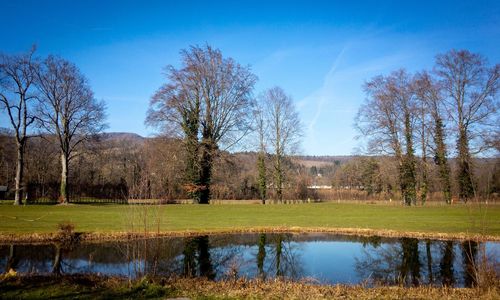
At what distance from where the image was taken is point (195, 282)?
875 cm

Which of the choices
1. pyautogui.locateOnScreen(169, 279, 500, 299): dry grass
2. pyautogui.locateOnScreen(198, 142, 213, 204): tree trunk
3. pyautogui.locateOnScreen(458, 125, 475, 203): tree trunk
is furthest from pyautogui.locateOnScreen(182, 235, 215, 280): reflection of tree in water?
pyautogui.locateOnScreen(458, 125, 475, 203): tree trunk

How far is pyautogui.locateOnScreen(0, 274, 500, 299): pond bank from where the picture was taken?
739 centimetres

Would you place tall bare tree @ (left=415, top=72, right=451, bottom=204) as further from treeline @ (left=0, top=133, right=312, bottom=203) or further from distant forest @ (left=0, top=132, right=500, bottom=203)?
treeline @ (left=0, top=133, right=312, bottom=203)

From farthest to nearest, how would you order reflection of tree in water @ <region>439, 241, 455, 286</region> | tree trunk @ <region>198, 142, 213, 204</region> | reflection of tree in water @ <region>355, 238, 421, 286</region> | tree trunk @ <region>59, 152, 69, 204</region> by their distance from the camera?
1. tree trunk @ <region>198, 142, 213, 204</region>
2. tree trunk @ <region>59, 152, 69, 204</region>
3. reflection of tree in water @ <region>355, 238, 421, 286</region>
4. reflection of tree in water @ <region>439, 241, 455, 286</region>

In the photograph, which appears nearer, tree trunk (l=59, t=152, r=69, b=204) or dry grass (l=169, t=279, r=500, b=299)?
dry grass (l=169, t=279, r=500, b=299)

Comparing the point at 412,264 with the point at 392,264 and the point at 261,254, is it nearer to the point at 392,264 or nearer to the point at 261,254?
the point at 392,264

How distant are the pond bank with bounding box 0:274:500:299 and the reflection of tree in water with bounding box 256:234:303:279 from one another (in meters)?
1.86

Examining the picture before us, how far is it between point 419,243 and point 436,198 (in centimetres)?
2917

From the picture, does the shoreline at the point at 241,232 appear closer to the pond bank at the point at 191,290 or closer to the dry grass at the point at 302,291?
the pond bank at the point at 191,290

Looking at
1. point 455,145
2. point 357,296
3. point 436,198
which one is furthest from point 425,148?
point 357,296

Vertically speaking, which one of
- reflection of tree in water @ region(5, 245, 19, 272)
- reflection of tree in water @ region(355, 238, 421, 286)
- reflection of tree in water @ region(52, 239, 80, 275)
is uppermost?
reflection of tree in water @ region(5, 245, 19, 272)

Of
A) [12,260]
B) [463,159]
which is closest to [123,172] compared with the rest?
[463,159]

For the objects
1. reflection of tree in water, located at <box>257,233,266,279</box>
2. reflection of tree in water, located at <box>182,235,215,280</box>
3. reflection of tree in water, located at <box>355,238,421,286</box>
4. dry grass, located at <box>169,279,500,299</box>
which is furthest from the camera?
reflection of tree in water, located at <box>257,233,266,279</box>

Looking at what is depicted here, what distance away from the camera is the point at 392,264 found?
1295cm
